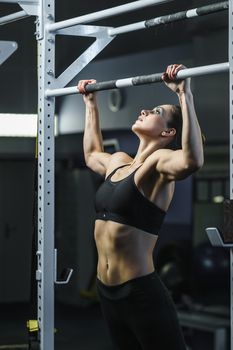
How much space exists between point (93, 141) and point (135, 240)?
64 centimetres

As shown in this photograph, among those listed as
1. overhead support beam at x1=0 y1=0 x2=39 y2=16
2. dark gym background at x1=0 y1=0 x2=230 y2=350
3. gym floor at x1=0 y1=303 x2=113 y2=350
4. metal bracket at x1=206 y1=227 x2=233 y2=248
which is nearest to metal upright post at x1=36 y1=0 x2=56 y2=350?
overhead support beam at x1=0 y1=0 x2=39 y2=16

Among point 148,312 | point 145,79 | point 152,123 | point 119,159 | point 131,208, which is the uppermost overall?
point 145,79

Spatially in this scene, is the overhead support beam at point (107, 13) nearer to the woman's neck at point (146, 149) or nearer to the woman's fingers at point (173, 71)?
the woman's fingers at point (173, 71)

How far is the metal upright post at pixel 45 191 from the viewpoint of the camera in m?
3.64

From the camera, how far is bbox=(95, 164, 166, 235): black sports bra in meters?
3.24

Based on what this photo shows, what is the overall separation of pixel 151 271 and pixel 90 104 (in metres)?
0.81

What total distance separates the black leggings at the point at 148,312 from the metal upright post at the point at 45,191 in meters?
0.42

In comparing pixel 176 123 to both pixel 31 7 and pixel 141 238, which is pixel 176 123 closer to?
pixel 141 238


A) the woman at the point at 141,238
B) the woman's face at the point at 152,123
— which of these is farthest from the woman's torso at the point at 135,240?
the woman's face at the point at 152,123

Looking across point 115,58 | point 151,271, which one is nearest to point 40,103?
point 151,271

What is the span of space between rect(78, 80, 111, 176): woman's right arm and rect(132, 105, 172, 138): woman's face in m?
0.36

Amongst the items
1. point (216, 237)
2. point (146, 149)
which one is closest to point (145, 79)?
point (146, 149)

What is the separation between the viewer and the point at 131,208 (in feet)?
10.6

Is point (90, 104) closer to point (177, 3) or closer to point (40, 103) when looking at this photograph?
point (40, 103)
